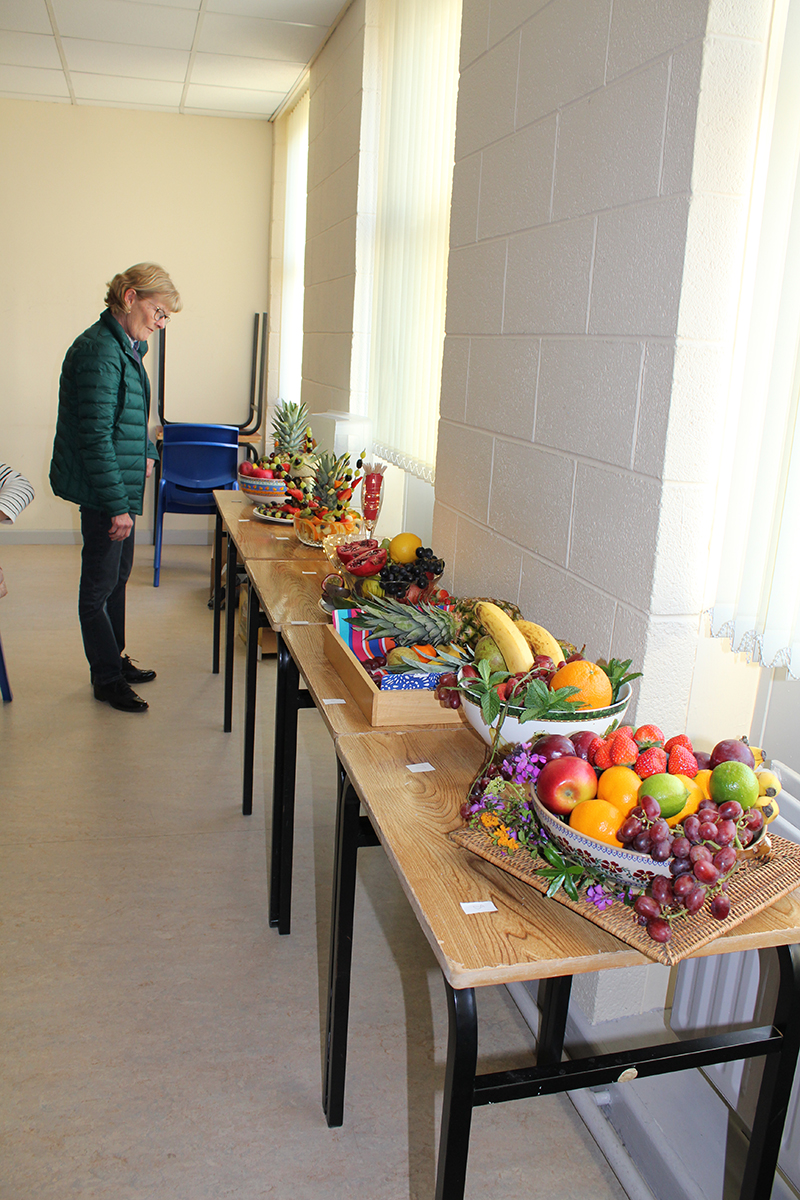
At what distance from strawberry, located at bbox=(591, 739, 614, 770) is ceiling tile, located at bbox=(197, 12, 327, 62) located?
4.30 meters

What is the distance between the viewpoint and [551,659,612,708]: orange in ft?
4.30

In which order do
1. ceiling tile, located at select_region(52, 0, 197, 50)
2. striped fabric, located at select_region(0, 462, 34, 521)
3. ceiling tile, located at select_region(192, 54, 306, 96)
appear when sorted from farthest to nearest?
ceiling tile, located at select_region(192, 54, 306, 96) < ceiling tile, located at select_region(52, 0, 197, 50) < striped fabric, located at select_region(0, 462, 34, 521)

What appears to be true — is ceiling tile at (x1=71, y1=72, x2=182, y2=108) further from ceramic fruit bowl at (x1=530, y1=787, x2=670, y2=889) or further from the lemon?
ceramic fruit bowl at (x1=530, y1=787, x2=670, y2=889)

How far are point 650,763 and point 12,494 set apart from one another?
2566mm

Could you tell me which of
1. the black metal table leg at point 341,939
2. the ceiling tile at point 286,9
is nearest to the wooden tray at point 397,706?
the black metal table leg at point 341,939

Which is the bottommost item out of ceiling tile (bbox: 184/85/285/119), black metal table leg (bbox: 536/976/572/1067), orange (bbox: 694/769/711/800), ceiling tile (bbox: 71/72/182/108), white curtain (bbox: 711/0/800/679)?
black metal table leg (bbox: 536/976/572/1067)

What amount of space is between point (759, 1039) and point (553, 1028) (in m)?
0.61

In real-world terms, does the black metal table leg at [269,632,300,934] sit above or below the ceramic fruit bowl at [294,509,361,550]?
below

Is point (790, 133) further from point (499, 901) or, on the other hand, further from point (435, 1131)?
point (435, 1131)

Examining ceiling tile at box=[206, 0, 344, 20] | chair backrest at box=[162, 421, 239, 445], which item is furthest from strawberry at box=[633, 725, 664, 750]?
chair backrest at box=[162, 421, 239, 445]

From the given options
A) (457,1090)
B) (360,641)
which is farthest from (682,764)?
(360,641)

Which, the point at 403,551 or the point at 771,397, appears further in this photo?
the point at 403,551

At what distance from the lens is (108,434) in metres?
3.25

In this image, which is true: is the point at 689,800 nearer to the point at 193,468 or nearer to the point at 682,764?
the point at 682,764
